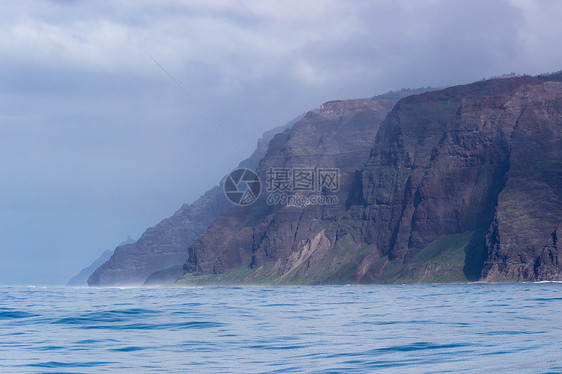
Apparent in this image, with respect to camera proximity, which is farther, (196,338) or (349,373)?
(196,338)

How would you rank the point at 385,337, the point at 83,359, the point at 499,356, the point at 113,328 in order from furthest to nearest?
the point at 113,328 < the point at 385,337 < the point at 83,359 < the point at 499,356

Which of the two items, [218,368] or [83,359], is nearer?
[218,368]

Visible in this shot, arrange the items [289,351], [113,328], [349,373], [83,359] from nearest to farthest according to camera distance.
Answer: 1. [349,373]
2. [83,359]
3. [289,351]
4. [113,328]

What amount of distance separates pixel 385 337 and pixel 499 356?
34.0 ft

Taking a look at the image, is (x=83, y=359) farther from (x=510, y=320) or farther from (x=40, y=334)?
(x=510, y=320)

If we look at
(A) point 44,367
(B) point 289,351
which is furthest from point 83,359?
(B) point 289,351

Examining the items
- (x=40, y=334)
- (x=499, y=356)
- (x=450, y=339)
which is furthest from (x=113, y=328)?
(x=499, y=356)

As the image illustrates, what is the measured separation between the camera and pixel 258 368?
31.0 m

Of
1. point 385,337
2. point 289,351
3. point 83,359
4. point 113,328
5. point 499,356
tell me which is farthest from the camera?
point 113,328

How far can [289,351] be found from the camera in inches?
1423

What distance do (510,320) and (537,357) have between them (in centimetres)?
2085

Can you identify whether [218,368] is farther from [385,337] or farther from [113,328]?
[113,328]

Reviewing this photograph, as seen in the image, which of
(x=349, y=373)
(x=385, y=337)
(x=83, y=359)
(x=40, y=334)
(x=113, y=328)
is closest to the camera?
(x=349, y=373)

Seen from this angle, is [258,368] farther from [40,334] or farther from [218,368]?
[40,334]
